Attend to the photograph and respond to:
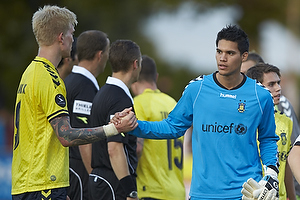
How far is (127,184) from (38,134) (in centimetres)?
130

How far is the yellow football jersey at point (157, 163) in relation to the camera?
21.9ft

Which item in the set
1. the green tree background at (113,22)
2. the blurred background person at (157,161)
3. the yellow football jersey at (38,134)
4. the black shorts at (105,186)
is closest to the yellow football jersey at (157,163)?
the blurred background person at (157,161)

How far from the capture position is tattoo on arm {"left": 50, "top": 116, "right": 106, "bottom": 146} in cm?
439

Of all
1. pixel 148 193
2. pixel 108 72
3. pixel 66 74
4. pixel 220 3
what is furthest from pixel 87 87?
pixel 220 3

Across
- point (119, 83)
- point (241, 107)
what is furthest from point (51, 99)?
point (241, 107)

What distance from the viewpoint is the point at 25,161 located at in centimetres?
449

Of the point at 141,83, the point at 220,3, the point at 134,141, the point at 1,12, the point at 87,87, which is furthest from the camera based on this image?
the point at 220,3

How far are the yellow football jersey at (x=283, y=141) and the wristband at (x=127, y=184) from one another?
63.7 inches

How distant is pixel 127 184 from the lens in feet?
17.7

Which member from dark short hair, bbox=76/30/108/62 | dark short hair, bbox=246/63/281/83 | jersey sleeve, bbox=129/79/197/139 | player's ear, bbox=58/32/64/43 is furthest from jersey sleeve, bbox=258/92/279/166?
dark short hair, bbox=76/30/108/62

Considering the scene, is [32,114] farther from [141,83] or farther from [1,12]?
[1,12]

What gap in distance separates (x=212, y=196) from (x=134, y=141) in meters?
1.37

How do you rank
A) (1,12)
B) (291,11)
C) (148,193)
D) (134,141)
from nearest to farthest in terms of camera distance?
(134,141) < (148,193) < (1,12) < (291,11)

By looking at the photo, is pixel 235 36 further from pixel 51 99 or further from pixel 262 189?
pixel 51 99
